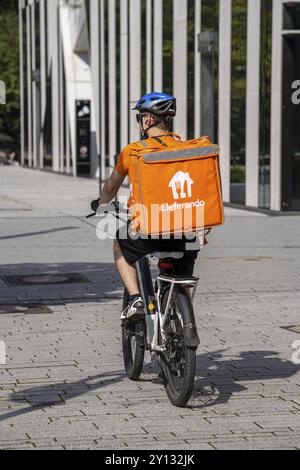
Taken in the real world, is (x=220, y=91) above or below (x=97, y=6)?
below

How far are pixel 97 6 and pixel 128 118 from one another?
22.7 feet

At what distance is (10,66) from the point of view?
69.4 meters

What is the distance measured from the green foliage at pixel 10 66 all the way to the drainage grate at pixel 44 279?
5601 centimetres

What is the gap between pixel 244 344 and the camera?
8.38 meters

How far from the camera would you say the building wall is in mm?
23906

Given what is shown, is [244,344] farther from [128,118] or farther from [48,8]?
[48,8]

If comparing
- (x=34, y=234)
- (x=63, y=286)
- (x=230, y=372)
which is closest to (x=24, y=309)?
(x=63, y=286)

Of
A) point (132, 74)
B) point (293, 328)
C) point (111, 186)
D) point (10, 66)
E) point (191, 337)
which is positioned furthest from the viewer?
point (10, 66)

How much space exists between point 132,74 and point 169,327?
1129 inches

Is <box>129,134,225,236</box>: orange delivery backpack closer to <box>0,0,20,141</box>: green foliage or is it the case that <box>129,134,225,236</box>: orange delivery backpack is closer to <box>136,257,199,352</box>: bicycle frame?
<box>136,257,199,352</box>: bicycle frame

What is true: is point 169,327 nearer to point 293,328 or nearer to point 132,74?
point 293,328

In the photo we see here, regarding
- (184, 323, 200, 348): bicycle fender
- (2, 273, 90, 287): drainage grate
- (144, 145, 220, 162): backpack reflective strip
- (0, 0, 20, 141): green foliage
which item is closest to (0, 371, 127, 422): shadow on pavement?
(184, 323, 200, 348): bicycle fender

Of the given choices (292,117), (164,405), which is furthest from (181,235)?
(292,117)
